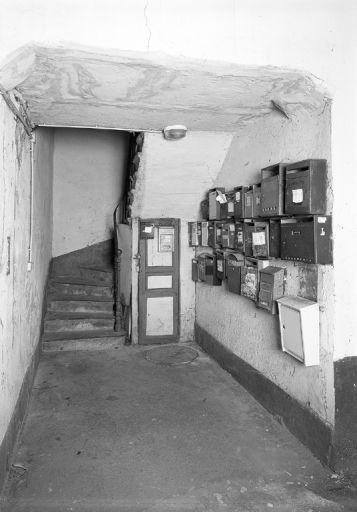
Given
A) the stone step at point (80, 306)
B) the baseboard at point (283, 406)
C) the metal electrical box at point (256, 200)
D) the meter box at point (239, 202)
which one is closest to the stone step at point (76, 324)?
the stone step at point (80, 306)

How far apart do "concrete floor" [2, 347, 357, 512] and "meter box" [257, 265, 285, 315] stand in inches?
34.8

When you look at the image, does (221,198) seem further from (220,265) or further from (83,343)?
(83,343)

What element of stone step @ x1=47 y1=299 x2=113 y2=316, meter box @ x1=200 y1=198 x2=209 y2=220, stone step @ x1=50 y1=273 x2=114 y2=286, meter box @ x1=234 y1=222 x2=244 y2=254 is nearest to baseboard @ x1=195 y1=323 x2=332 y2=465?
meter box @ x1=234 y1=222 x2=244 y2=254

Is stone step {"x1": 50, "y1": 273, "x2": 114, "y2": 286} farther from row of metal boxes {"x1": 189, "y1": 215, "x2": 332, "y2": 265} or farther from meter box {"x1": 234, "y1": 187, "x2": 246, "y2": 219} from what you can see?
meter box {"x1": 234, "y1": 187, "x2": 246, "y2": 219}

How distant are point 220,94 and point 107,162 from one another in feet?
13.6

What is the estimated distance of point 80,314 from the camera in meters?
4.98

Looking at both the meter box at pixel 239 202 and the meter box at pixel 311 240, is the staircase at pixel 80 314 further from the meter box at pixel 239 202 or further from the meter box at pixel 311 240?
the meter box at pixel 311 240

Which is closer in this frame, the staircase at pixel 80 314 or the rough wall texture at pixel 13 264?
the rough wall texture at pixel 13 264

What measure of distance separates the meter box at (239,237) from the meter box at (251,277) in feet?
0.42

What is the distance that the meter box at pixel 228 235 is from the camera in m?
3.53

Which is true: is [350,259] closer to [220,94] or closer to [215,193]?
[220,94]

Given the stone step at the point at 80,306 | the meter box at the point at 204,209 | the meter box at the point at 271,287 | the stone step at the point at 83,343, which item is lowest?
the stone step at the point at 83,343

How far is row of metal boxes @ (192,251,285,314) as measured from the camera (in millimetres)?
2796

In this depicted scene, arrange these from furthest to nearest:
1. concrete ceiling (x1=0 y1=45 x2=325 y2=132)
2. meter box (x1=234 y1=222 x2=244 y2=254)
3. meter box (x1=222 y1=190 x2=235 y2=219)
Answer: meter box (x1=222 y1=190 x2=235 y2=219), meter box (x1=234 y1=222 x2=244 y2=254), concrete ceiling (x1=0 y1=45 x2=325 y2=132)
